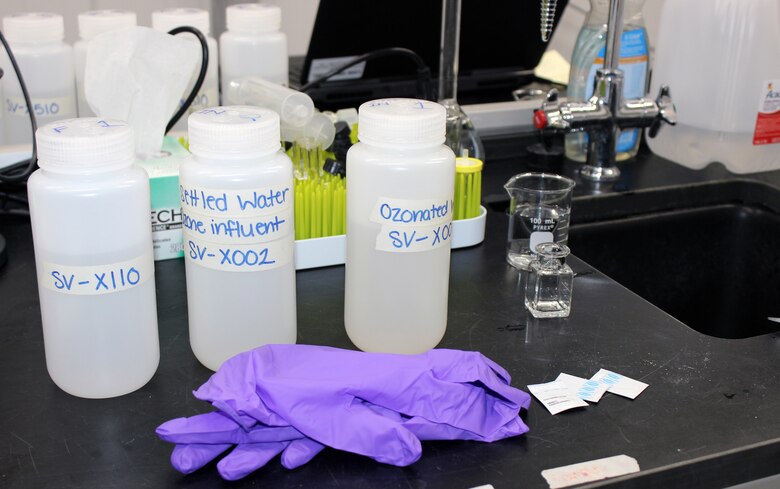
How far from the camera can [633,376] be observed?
97cm


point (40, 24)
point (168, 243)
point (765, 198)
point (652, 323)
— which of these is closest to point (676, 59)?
point (765, 198)

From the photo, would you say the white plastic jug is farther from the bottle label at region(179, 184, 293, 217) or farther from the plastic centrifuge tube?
the bottle label at region(179, 184, 293, 217)

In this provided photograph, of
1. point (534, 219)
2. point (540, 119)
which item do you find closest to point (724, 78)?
point (540, 119)

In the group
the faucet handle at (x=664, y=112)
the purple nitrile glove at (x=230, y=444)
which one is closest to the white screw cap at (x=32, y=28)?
the purple nitrile glove at (x=230, y=444)

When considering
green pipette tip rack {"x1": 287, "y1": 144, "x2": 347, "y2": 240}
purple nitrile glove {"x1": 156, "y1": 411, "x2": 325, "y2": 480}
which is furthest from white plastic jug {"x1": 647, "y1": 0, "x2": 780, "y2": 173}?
purple nitrile glove {"x1": 156, "y1": 411, "x2": 325, "y2": 480}

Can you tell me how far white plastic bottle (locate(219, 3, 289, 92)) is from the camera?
160 cm

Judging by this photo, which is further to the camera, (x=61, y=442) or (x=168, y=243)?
(x=168, y=243)

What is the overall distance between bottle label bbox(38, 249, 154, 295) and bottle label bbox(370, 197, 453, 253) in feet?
0.83

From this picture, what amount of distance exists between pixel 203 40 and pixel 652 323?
790 millimetres

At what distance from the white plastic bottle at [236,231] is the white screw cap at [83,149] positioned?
0.07 meters

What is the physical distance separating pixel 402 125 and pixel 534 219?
1.39ft

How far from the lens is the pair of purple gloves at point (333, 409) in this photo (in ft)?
2.57

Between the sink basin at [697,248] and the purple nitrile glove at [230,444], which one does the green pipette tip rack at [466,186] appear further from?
the purple nitrile glove at [230,444]

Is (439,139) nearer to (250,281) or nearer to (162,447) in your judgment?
(250,281)
